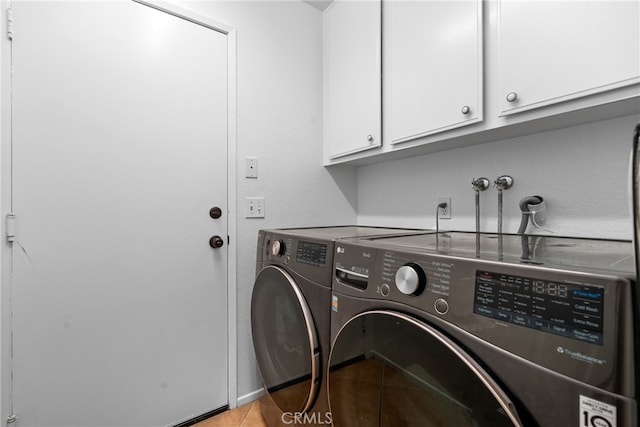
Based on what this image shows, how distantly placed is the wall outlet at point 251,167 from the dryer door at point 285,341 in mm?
540

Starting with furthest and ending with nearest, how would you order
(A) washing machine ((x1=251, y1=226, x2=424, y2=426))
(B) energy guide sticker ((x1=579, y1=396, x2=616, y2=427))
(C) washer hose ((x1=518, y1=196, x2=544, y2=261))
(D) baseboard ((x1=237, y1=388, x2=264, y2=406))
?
(D) baseboard ((x1=237, y1=388, x2=264, y2=406)), (C) washer hose ((x1=518, y1=196, x2=544, y2=261)), (A) washing machine ((x1=251, y1=226, x2=424, y2=426)), (B) energy guide sticker ((x1=579, y1=396, x2=616, y2=427))

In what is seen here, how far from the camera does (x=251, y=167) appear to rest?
1578 mm

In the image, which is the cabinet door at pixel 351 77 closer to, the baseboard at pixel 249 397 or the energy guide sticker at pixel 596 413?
the energy guide sticker at pixel 596 413

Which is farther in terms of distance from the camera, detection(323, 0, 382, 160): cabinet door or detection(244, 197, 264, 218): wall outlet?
detection(244, 197, 264, 218): wall outlet

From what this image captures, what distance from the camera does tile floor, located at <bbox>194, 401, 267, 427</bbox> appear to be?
1.40 meters

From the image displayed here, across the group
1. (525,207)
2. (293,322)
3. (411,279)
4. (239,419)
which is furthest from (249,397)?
(525,207)

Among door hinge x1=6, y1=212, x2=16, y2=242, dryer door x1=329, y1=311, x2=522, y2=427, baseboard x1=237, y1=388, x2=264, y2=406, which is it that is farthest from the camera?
baseboard x1=237, y1=388, x2=264, y2=406

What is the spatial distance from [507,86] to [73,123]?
5.22ft

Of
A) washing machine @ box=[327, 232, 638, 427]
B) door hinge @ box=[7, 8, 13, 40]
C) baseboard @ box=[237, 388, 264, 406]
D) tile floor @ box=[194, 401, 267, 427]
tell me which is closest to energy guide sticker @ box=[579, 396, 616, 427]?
washing machine @ box=[327, 232, 638, 427]

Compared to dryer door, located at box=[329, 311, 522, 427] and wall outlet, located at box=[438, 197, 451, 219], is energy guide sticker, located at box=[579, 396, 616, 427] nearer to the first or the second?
dryer door, located at box=[329, 311, 522, 427]

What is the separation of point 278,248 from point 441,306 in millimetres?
741

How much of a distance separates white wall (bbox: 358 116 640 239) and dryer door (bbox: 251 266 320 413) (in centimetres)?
86

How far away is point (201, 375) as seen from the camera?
1.44 metres

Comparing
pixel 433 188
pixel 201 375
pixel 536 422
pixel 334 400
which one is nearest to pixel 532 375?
pixel 536 422
